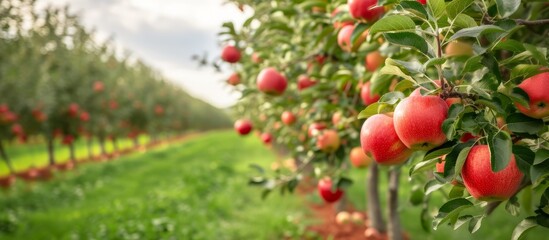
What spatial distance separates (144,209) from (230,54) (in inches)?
196

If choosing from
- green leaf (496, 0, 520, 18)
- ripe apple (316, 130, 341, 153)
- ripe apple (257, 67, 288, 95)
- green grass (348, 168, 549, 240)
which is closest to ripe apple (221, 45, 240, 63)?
ripe apple (257, 67, 288, 95)

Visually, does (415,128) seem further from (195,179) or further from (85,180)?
(85,180)

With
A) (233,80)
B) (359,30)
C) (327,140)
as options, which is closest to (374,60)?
(359,30)

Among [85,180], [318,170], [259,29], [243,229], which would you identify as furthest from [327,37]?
[85,180]

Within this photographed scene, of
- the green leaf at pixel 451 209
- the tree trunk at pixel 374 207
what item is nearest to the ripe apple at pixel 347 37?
the green leaf at pixel 451 209

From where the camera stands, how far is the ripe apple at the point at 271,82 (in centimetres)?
245

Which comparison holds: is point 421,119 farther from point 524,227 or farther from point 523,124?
point 524,227

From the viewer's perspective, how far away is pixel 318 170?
2.76 meters

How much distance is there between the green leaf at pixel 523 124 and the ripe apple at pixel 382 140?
1.03 feet

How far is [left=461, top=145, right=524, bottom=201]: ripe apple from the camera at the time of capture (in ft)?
3.55

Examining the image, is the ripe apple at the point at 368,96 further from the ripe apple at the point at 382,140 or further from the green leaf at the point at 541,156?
A: the green leaf at the point at 541,156

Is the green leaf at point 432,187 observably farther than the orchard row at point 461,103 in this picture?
Yes

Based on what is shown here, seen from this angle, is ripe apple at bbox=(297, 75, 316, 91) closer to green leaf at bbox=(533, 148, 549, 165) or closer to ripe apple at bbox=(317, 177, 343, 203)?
ripe apple at bbox=(317, 177, 343, 203)

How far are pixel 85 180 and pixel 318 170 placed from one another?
10492mm
